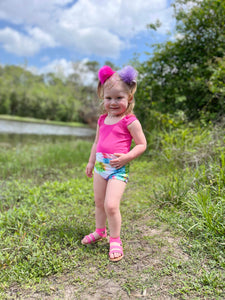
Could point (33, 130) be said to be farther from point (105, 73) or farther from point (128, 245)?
point (128, 245)

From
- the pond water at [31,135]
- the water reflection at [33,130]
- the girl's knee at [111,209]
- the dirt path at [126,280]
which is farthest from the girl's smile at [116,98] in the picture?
the water reflection at [33,130]

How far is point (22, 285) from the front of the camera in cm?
175

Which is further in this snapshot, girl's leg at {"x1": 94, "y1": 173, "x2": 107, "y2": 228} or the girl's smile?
girl's leg at {"x1": 94, "y1": 173, "x2": 107, "y2": 228}

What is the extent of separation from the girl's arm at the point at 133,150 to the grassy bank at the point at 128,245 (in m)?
0.80

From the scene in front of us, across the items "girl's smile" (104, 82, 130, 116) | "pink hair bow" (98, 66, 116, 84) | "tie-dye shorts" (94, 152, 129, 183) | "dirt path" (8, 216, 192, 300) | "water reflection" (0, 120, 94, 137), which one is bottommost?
"water reflection" (0, 120, 94, 137)

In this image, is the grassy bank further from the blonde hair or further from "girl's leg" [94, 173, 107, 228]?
the blonde hair

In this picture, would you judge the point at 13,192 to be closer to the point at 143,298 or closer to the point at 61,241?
the point at 61,241

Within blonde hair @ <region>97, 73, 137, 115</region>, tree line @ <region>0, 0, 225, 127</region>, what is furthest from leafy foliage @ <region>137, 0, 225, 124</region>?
blonde hair @ <region>97, 73, 137, 115</region>

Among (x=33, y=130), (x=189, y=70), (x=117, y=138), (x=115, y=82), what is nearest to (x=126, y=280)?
(x=117, y=138)

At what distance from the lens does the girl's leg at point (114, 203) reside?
201cm

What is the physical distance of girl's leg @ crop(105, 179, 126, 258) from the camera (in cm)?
201

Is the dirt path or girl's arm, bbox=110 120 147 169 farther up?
girl's arm, bbox=110 120 147 169

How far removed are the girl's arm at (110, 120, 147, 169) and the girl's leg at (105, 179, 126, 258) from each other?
16 cm

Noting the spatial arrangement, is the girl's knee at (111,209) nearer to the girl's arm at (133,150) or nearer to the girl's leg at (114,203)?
the girl's leg at (114,203)
